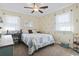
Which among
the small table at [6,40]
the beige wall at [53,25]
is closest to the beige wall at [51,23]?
the beige wall at [53,25]

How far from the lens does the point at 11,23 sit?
67.6 inches

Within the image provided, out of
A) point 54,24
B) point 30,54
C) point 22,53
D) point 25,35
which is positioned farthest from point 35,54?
point 54,24

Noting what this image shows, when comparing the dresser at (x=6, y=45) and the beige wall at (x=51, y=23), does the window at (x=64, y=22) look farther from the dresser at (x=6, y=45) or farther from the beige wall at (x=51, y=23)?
the dresser at (x=6, y=45)

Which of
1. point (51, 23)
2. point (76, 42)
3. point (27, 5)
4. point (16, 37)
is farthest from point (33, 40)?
point (76, 42)

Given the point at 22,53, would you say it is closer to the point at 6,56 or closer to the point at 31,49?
the point at 31,49

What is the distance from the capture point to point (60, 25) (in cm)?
178

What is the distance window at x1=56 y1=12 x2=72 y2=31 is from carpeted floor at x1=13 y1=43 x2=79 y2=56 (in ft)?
1.06

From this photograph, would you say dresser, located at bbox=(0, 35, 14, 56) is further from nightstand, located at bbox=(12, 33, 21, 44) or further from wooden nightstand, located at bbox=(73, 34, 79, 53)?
wooden nightstand, located at bbox=(73, 34, 79, 53)

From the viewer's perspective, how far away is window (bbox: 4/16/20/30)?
1.70 meters

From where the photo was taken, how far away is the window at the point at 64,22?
1.72 m

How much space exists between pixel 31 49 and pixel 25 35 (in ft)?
0.85

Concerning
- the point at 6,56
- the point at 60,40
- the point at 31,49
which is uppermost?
the point at 60,40

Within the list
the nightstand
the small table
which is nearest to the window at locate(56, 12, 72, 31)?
the nightstand

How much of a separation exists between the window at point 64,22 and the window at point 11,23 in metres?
0.69
